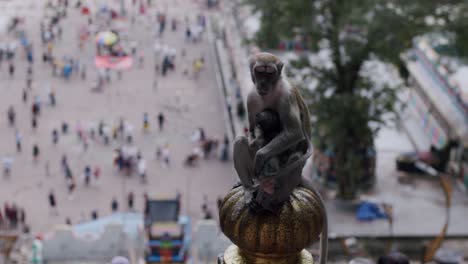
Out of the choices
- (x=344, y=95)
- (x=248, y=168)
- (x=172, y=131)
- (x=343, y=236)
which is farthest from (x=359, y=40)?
(x=248, y=168)

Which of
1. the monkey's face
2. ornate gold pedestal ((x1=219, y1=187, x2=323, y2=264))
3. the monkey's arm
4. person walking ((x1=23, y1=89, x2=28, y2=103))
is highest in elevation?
person walking ((x1=23, y1=89, x2=28, y2=103))

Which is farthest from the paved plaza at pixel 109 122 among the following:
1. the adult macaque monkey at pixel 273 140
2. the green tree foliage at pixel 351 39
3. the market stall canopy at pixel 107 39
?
the adult macaque monkey at pixel 273 140

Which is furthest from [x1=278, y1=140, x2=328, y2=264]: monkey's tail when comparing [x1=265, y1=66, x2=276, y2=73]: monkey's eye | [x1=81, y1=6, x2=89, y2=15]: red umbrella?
[x1=81, y1=6, x2=89, y2=15]: red umbrella

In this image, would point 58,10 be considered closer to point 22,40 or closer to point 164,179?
point 22,40

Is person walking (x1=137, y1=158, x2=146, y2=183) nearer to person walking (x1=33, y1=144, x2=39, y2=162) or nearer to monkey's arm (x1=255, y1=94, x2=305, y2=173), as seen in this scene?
person walking (x1=33, y1=144, x2=39, y2=162)

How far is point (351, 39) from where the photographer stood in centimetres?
3038

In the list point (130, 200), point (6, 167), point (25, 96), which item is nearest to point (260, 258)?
point (130, 200)

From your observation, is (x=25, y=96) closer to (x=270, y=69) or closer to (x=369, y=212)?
(x=369, y=212)

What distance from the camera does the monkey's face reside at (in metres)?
5.21

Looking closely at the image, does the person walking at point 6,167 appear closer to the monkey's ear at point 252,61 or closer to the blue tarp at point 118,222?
the blue tarp at point 118,222

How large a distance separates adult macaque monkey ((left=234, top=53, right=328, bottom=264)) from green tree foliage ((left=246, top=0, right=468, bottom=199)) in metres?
24.6

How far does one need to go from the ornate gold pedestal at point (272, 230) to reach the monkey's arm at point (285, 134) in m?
0.30

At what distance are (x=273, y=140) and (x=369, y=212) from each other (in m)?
26.0

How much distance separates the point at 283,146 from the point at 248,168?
322 millimetres
